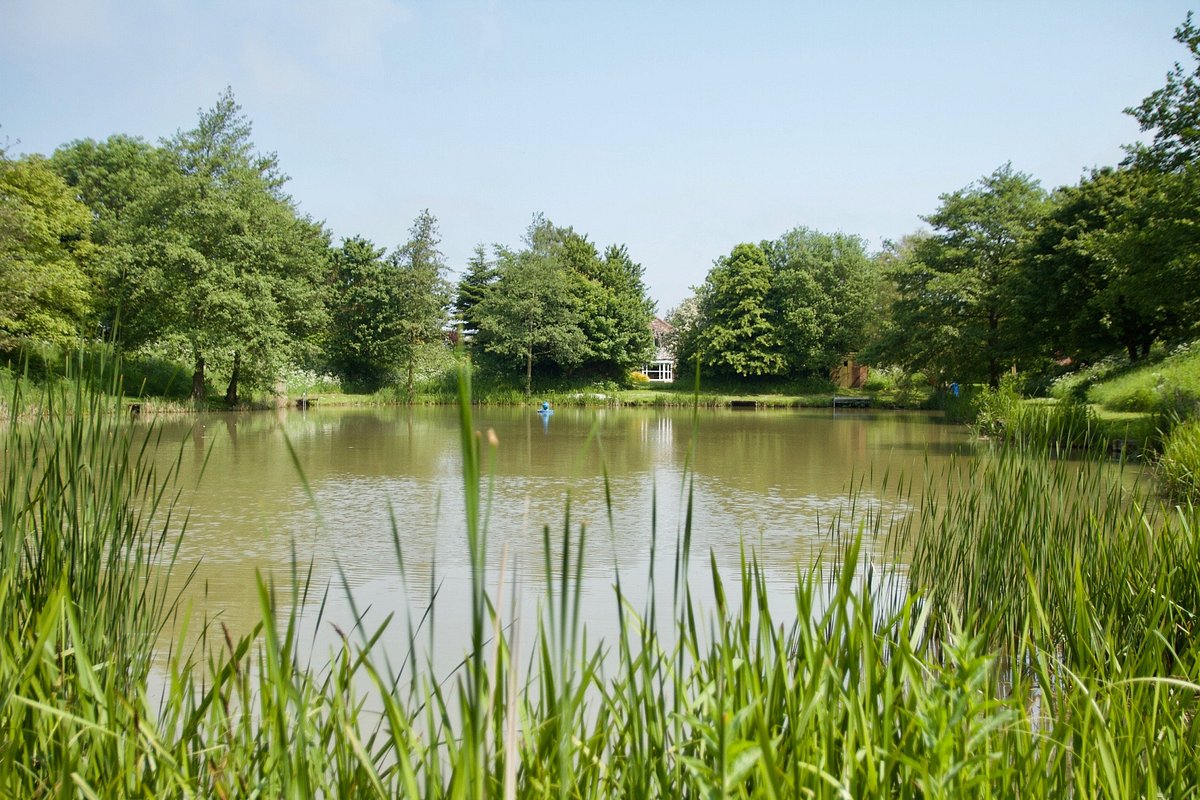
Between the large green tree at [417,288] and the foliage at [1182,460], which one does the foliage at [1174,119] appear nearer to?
the foliage at [1182,460]

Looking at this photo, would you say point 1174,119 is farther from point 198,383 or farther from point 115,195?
point 115,195

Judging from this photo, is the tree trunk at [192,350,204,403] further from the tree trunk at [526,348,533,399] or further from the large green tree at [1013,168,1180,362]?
the large green tree at [1013,168,1180,362]

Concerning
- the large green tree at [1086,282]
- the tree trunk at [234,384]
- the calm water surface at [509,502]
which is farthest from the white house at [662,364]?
the calm water surface at [509,502]

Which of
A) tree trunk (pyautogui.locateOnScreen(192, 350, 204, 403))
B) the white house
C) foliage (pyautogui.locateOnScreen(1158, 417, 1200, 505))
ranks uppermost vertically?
the white house

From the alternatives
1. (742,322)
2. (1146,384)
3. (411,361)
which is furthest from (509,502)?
(742,322)

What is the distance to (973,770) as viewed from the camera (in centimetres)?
170

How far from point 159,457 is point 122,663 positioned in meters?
12.0

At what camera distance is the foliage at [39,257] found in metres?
20.0

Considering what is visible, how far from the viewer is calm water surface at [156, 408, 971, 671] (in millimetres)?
5570

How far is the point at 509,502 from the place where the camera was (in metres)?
10.2

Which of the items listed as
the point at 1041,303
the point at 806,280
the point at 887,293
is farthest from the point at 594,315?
the point at 1041,303

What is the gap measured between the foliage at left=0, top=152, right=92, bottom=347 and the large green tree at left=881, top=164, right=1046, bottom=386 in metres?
22.2

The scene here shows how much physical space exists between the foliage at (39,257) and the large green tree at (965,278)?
22.2 m

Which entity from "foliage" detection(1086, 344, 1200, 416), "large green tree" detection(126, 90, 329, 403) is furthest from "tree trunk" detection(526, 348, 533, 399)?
"foliage" detection(1086, 344, 1200, 416)
